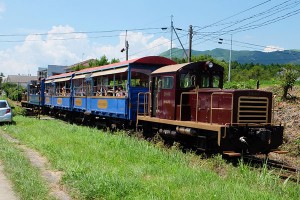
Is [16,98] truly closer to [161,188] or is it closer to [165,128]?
[165,128]

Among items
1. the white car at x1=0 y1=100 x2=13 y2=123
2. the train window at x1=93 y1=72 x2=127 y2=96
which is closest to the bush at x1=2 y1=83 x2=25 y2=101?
the white car at x1=0 y1=100 x2=13 y2=123

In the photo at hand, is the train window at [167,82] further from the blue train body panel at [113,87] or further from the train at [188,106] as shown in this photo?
the blue train body panel at [113,87]

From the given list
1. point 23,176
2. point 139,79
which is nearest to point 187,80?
point 139,79

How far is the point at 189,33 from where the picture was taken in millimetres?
28891

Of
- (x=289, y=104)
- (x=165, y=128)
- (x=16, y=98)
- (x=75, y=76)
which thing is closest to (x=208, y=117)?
(x=165, y=128)

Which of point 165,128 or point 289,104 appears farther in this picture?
point 289,104

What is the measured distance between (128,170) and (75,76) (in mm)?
16950

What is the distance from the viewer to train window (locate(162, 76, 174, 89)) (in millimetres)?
13023

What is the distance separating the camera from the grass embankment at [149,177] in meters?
6.33

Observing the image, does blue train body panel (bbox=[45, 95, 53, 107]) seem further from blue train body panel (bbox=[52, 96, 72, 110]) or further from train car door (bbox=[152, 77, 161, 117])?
train car door (bbox=[152, 77, 161, 117])

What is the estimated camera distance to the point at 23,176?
7746mm

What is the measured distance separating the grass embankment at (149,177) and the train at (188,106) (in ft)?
3.89

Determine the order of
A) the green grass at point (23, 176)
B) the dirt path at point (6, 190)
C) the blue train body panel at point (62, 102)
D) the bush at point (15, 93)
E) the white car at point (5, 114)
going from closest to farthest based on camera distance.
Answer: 1. the dirt path at point (6, 190)
2. the green grass at point (23, 176)
3. the white car at point (5, 114)
4. the blue train body panel at point (62, 102)
5. the bush at point (15, 93)

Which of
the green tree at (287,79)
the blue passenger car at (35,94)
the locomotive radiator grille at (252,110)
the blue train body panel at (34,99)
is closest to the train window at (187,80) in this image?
the locomotive radiator grille at (252,110)
